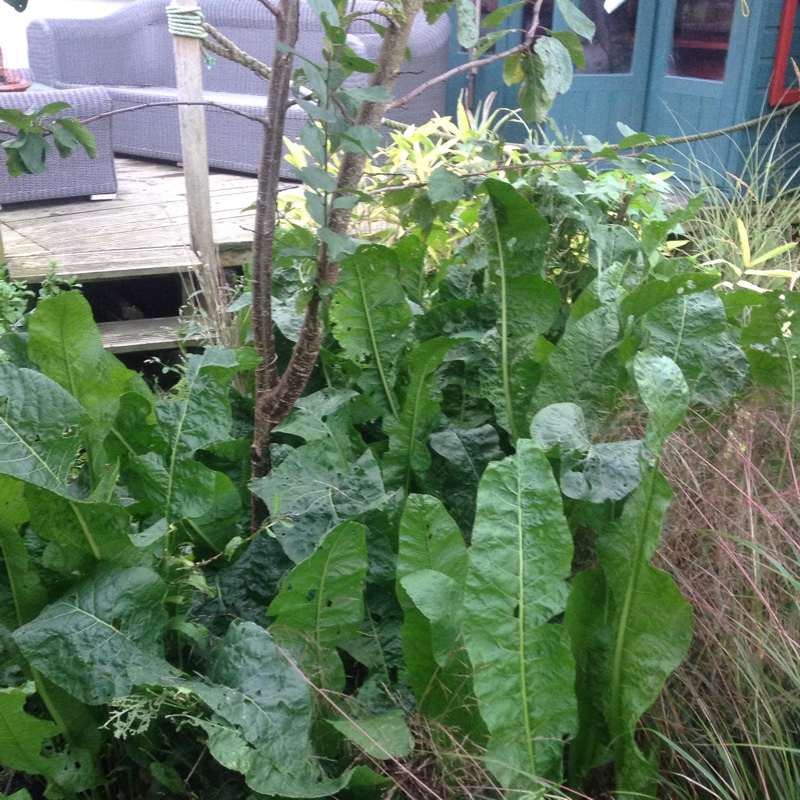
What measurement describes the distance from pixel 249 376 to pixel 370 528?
659mm

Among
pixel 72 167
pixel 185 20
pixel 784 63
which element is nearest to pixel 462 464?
pixel 185 20

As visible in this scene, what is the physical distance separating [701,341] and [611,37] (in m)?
5.02

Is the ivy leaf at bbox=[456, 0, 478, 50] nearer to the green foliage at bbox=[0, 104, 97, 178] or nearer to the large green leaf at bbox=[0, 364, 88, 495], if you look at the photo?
the green foliage at bbox=[0, 104, 97, 178]

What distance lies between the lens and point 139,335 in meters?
3.54

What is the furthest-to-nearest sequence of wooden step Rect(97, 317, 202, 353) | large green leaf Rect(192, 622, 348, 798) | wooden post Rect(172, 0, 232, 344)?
wooden step Rect(97, 317, 202, 353) < wooden post Rect(172, 0, 232, 344) < large green leaf Rect(192, 622, 348, 798)

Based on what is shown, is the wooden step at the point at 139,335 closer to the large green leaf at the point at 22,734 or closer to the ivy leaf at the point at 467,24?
the ivy leaf at the point at 467,24

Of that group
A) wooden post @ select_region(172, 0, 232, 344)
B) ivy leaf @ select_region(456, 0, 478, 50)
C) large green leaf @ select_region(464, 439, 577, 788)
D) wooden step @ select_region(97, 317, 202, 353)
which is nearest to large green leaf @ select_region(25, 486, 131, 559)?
large green leaf @ select_region(464, 439, 577, 788)

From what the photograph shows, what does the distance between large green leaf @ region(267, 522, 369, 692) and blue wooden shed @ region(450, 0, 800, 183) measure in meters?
4.08

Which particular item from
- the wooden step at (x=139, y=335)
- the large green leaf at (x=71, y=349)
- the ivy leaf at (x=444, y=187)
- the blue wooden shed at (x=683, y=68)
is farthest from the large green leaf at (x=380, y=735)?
the blue wooden shed at (x=683, y=68)

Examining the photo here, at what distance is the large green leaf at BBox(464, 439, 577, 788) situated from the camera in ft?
3.21

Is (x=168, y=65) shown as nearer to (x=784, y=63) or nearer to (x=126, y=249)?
(x=126, y=249)

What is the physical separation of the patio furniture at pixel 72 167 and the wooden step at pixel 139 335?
5.57 ft

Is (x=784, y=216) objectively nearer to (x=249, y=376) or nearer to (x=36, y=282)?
(x=249, y=376)

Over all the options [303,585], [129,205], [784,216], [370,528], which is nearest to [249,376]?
[370,528]
